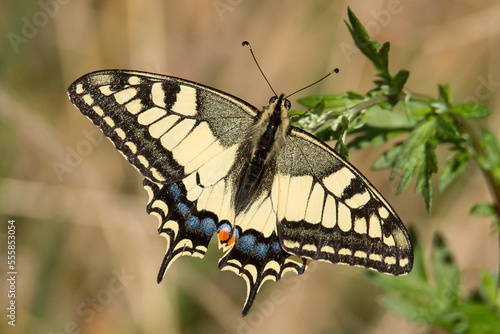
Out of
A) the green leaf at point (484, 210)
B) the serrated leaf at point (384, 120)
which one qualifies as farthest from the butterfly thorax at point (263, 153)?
the green leaf at point (484, 210)

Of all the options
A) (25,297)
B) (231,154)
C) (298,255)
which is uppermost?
(231,154)

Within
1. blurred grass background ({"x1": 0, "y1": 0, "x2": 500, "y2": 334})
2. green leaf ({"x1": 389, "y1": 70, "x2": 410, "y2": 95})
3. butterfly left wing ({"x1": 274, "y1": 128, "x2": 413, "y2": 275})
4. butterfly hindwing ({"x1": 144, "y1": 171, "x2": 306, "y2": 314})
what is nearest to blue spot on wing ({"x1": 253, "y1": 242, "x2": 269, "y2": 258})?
butterfly hindwing ({"x1": 144, "y1": 171, "x2": 306, "y2": 314})

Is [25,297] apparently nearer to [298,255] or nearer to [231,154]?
[231,154]

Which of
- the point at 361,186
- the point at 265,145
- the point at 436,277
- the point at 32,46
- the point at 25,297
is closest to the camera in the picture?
the point at 361,186

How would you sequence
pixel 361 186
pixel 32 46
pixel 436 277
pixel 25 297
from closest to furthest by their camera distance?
pixel 361 186
pixel 436 277
pixel 25 297
pixel 32 46

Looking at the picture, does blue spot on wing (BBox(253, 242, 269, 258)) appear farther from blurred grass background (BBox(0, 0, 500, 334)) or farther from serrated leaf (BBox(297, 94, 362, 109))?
blurred grass background (BBox(0, 0, 500, 334))

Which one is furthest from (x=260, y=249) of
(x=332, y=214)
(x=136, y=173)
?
(x=136, y=173)

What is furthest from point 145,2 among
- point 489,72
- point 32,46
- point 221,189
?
point 489,72
